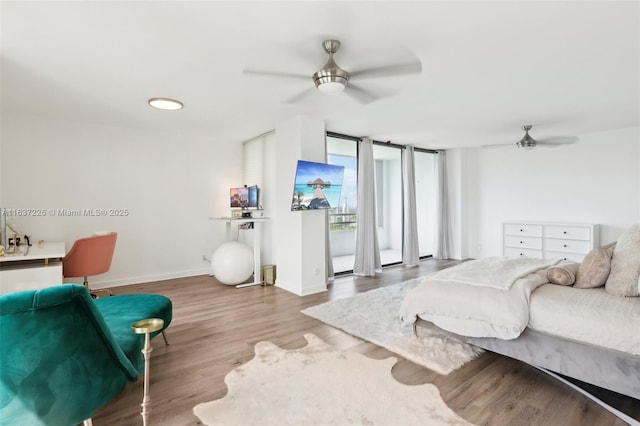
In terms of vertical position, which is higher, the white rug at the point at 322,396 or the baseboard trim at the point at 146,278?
the baseboard trim at the point at 146,278

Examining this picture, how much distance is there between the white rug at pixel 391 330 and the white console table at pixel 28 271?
2.62 meters

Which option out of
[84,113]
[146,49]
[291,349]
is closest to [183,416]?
[291,349]

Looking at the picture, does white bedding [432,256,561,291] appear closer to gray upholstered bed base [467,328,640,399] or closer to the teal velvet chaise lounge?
gray upholstered bed base [467,328,640,399]

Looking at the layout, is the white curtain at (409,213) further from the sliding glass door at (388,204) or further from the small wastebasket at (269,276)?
the small wastebasket at (269,276)

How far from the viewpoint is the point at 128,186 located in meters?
5.06

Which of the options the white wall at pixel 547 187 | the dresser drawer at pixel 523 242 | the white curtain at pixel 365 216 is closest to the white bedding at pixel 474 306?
the white curtain at pixel 365 216

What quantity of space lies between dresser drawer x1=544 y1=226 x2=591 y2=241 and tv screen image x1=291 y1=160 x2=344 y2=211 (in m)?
4.10

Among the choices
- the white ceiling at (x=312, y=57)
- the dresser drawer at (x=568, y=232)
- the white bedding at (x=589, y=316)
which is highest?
the white ceiling at (x=312, y=57)

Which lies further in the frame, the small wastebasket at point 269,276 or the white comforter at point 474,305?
the small wastebasket at point 269,276

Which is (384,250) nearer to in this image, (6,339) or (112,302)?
(112,302)

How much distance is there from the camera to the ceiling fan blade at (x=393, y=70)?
220 centimetres

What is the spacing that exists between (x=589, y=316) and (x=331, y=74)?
2370 mm

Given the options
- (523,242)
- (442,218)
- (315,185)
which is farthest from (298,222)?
(523,242)

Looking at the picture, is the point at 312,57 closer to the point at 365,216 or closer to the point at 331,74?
the point at 331,74
